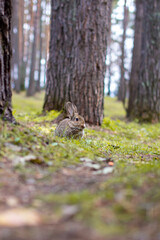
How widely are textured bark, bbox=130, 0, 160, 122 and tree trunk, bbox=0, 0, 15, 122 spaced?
8021 mm

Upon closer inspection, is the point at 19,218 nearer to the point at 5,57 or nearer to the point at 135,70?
the point at 5,57

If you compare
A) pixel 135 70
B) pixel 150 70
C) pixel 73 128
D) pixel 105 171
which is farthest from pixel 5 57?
pixel 135 70

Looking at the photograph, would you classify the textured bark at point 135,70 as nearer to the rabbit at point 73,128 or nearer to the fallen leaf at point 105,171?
the rabbit at point 73,128

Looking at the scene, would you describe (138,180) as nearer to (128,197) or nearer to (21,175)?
(128,197)

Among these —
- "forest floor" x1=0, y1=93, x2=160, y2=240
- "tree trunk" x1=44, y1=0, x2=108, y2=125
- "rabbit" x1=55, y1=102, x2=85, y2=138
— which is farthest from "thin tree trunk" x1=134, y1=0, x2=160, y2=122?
"forest floor" x1=0, y1=93, x2=160, y2=240

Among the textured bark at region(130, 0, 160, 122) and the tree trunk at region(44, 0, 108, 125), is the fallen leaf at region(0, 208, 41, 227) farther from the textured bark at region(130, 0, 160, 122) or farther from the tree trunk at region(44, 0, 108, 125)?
the textured bark at region(130, 0, 160, 122)

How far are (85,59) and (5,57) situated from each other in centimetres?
429

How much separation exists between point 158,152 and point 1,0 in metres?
4.05

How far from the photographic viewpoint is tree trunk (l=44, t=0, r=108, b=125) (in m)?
7.84

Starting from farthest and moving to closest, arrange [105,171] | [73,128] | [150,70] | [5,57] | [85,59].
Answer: [150,70] → [85,59] → [73,128] → [5,57] → [105,171]

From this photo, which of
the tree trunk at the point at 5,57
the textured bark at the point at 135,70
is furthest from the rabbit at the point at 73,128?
the textured bark at the point at 135,70

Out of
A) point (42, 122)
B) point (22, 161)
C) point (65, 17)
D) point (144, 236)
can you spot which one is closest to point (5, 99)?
point (22, 161)

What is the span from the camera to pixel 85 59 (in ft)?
25.8

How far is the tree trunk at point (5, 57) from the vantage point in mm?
3812
